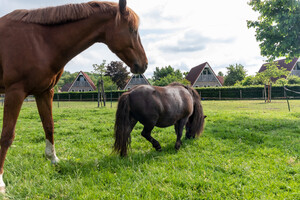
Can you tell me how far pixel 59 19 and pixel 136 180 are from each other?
2341mm

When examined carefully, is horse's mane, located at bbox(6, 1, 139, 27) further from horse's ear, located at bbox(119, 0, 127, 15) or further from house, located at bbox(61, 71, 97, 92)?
house, located at bbox(61, 71, 97, 92)

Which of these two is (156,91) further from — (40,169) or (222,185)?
(40,169)

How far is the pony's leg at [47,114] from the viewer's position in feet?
9.78

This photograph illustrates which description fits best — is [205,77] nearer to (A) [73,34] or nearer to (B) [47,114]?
(B) [47,114]

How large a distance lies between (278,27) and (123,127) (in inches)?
298

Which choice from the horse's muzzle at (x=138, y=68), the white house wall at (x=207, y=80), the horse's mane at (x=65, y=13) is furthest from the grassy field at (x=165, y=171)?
the white house wall at (x=207, y=80)

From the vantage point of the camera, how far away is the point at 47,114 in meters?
3.11

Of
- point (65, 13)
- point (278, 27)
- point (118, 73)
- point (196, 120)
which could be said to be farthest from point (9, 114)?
point (118, 73)

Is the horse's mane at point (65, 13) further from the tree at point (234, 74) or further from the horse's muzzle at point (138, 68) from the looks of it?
A: the tree at point (234, 74)

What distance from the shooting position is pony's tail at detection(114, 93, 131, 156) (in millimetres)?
3293

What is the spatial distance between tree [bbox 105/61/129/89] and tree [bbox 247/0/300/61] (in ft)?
138

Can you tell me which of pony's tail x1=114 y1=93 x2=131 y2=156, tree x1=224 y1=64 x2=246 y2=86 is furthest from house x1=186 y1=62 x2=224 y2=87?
pony's tail x1=114 y1=93 x2=131 y2=156

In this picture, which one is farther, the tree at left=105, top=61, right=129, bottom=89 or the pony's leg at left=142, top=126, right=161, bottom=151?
the tree at left=105, top=61, right=129, bottom=89

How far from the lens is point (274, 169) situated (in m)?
2.86
